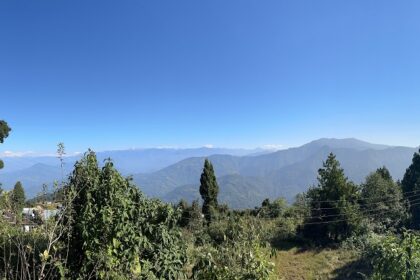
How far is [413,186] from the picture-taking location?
1398 inches

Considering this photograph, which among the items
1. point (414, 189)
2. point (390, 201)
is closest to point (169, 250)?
point (390, 201)

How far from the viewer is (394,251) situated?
371 centimetres

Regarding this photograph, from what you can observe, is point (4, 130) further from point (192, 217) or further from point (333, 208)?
point (333, 208)

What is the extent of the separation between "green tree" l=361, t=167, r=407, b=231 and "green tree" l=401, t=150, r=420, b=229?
1293 mm

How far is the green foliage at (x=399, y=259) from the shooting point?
3.50m

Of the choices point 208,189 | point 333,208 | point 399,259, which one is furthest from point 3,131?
point 399,259

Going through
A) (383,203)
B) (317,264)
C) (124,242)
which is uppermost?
(124,242)

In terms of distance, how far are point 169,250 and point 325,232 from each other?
22955mm

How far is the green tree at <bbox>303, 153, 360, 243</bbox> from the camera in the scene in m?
26.4

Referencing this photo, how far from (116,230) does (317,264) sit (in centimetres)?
1953

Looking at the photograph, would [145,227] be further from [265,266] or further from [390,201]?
[390,201]

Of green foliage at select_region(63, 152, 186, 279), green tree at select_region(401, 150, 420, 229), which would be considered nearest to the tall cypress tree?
green foliage at select_region(63, 152, 186, 279)

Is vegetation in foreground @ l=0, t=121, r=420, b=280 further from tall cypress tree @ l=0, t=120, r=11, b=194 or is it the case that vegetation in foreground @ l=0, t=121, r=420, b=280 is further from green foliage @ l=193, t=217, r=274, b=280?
tall cypress tree @ l=0, t=120, r=11, b=194

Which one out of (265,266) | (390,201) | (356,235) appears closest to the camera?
(265,266)
